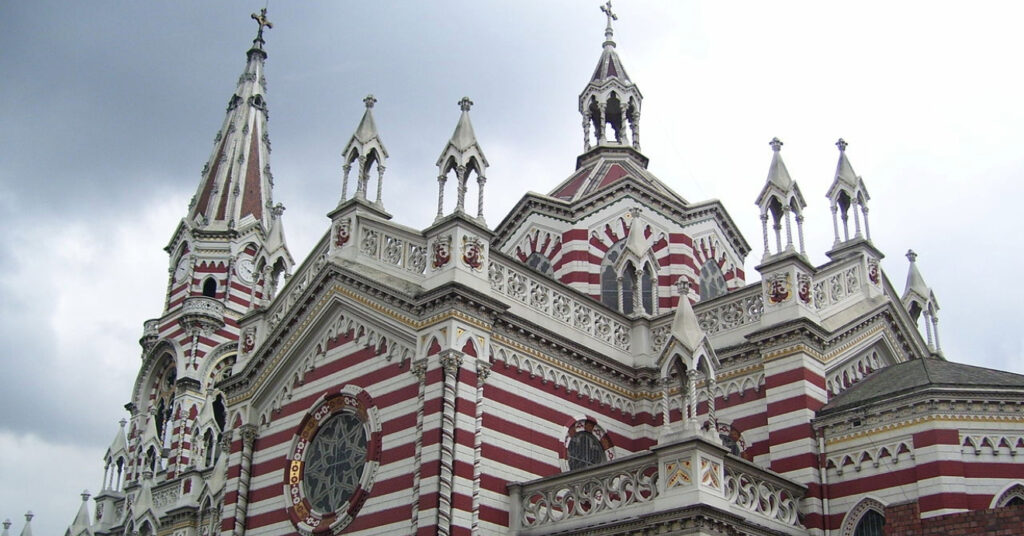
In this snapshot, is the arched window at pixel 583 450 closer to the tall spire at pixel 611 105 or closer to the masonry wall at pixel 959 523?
the masonry wall at pixel 959 523

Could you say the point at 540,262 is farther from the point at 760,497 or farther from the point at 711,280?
the point at 760,497

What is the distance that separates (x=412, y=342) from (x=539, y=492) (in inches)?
163

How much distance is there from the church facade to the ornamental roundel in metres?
0.05

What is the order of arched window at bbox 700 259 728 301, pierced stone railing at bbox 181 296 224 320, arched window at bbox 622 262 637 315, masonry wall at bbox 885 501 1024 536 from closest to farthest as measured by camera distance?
masonry wall at bbox 885 501 1024 536, arched window at bbox 622 262 637 315, arched window at bbox 700 259 728 301, pierced stone railing at bbox 181 296 224 320

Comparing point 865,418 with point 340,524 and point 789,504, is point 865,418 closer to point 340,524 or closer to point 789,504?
point 789,504

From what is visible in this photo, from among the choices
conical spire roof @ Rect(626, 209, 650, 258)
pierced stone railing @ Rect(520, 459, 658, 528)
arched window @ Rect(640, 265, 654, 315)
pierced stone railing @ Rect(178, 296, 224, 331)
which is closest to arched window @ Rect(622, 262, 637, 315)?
arched window @ Rect(640, 265, 654, 315)

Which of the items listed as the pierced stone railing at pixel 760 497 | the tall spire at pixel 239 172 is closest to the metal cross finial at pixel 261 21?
the tall spire at pixel 239 172

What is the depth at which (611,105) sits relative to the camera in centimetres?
3725

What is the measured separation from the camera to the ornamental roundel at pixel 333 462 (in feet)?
74.5

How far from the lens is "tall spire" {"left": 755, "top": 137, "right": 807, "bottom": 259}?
2492 centimetres

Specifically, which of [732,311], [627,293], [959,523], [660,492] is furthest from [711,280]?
[959,523]

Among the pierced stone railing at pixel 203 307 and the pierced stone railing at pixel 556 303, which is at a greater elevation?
the pierced stone railing at pixel 203 307

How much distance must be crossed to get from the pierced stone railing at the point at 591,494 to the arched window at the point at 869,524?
500 cm

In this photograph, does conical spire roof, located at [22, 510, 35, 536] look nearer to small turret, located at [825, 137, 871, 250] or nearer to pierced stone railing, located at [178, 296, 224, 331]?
pierced stone railing, located at [178, 296, 224, 331]
